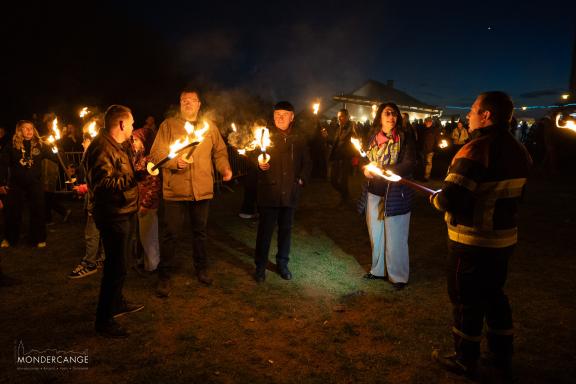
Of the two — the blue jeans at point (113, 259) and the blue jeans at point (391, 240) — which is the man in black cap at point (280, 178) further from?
the blue jeans at point (113, 259)

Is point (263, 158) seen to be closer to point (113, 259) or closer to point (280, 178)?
point (280, 178)

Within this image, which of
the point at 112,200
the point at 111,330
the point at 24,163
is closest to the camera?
the point at 112,200

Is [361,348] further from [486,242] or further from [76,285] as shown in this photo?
[76,285]

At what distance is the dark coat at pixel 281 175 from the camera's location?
5820mm

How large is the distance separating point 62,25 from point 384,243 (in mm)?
25235

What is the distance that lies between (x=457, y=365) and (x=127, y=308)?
378 centimetres

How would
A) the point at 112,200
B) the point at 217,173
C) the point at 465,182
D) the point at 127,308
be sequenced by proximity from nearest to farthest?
the point at 465,182, the point at 112,200, the point at 127,308, the point at 217,173

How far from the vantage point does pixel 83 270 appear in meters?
6.18

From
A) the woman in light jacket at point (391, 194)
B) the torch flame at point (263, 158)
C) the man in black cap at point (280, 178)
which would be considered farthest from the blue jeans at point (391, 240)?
the torch flame at point (263, 158)

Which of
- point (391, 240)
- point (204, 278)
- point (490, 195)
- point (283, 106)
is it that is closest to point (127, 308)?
point (204, 278)

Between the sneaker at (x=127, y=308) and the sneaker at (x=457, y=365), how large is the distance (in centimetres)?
354

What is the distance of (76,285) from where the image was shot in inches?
229

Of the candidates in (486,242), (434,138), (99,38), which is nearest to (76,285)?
(486,242)

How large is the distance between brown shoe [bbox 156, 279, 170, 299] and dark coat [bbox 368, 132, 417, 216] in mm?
3196
